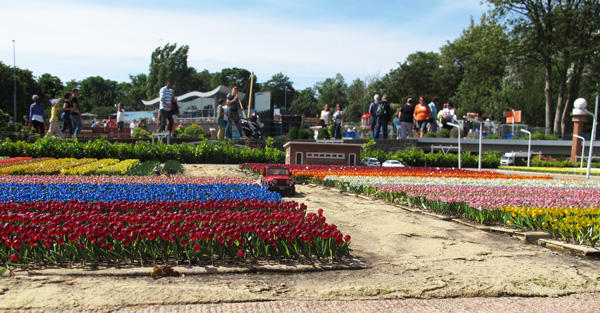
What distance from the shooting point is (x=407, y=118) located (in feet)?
91.7

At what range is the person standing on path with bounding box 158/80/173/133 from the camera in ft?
73.4

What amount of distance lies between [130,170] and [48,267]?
36.2 feet

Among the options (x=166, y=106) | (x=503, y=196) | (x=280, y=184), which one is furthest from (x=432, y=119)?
(x=280, y=184)

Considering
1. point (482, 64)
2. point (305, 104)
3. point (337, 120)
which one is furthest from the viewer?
point (305, 104)

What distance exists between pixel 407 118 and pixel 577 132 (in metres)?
11.6

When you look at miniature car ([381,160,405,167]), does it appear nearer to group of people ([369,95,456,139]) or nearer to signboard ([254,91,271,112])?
group of people ([369,95,456,139])

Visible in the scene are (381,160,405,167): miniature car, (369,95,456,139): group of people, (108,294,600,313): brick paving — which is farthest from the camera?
(369,95,456,139): group of people

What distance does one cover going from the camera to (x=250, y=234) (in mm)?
6484

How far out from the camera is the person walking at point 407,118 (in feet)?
89.3

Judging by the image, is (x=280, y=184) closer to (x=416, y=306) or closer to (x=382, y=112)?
(x=416, y=306)

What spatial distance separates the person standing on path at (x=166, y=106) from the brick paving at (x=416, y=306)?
57.7 feet

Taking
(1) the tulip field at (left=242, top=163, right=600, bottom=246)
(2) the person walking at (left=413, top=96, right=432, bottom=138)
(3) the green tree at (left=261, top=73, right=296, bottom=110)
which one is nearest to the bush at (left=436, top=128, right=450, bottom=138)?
(2) the person walking at (left=413, top=96, right=432, bottom=138)

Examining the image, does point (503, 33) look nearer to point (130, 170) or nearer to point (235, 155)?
point (235, 155)

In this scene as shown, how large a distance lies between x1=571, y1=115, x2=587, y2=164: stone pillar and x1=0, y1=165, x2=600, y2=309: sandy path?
83.4 ft
